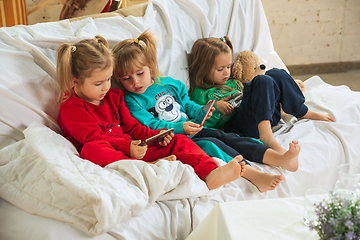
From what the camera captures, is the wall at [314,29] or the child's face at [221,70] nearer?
the child's face at [221,70]

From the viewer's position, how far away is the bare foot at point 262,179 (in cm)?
116

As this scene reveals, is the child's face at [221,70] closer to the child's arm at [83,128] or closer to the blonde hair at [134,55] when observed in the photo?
the blonde hair at [134,55]

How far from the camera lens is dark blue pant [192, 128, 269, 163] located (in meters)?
1.31

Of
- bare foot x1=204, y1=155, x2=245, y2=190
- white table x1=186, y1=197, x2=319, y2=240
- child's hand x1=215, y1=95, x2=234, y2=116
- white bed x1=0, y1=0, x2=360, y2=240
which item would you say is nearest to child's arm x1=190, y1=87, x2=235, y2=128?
child's hand x1=215, y1=95, x2=234, y2=116

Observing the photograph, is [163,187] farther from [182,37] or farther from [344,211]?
[182,37]

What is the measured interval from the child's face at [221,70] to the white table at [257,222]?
39.4 inches

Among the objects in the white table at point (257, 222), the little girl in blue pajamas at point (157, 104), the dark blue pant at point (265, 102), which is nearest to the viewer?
the white table at point (257, 222)

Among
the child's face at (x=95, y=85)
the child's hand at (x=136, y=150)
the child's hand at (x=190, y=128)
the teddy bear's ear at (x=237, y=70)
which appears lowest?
the child's hand at (x=190, y=128)

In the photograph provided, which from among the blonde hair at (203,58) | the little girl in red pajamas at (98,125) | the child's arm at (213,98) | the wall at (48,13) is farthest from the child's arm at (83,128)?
the wall at (48,13)

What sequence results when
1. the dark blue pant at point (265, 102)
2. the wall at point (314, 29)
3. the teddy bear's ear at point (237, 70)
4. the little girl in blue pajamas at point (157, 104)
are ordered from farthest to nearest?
the wall at point (314, 29), the teddy bear's ear at point (237, 70), the dark blue pant at point (265, 102), the little girl in blue pajamas at point (157, 104)

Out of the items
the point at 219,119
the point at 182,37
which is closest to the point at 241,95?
the point at 219,119

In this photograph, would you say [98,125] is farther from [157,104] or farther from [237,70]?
[237,70]

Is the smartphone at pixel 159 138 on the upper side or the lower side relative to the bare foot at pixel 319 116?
upper

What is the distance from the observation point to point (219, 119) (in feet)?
5.28
